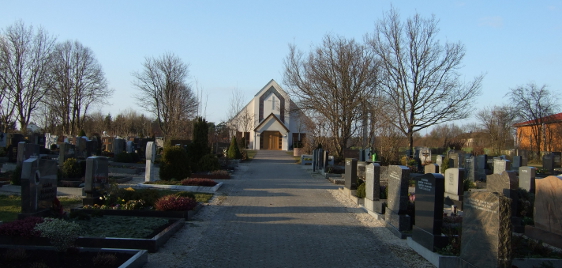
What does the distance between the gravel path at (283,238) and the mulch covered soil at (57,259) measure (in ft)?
2.53

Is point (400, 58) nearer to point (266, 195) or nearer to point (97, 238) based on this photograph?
point (266, 195)

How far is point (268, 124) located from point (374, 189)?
43.3m

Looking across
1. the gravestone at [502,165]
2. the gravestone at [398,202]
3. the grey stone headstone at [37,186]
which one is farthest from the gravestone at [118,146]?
the gravestone at [398,202]

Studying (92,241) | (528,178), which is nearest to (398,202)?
(528,178)

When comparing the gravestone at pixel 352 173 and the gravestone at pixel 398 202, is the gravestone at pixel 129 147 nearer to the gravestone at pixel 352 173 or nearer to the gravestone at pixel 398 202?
the gravestone at pixel 352 173

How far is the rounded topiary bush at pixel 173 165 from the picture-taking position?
17.9 meters

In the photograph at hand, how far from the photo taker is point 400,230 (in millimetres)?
9844

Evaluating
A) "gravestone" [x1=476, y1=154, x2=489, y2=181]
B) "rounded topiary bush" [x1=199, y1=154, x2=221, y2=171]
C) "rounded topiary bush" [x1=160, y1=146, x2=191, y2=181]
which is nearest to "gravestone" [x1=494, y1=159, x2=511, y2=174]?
"gravestone" [x1=476, y1=154, x2=489, y2=181]

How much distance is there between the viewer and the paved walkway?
7.53 meters

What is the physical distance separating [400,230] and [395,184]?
116 cm

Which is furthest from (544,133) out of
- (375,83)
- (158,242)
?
(158,242)

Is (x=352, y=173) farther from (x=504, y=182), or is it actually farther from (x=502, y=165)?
(x=502, y=165)

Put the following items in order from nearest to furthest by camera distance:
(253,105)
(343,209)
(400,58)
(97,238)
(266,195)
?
(97,238)
(343,209)
(266,195)
(400,58)
(253,105)

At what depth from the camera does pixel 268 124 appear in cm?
5569
